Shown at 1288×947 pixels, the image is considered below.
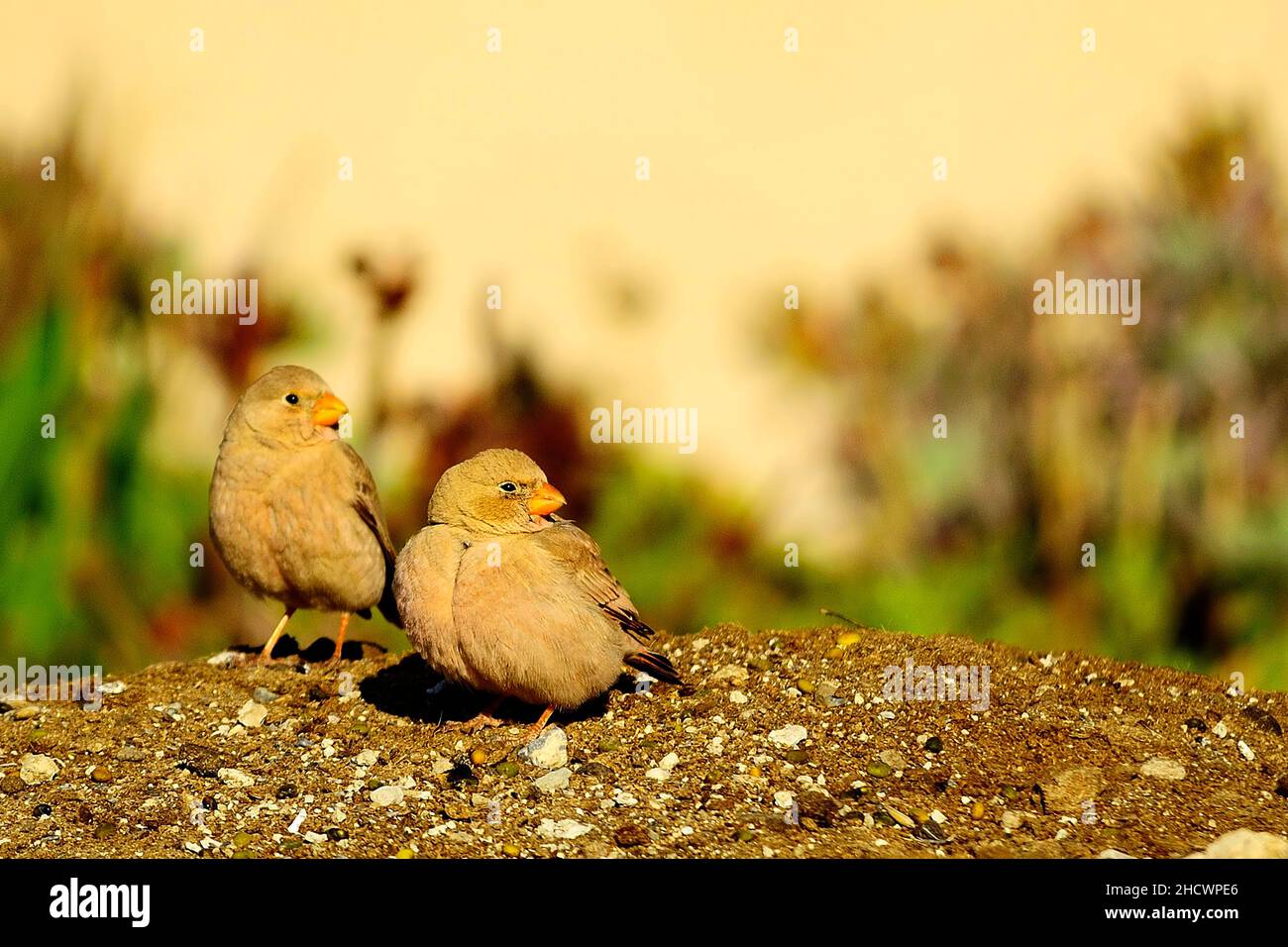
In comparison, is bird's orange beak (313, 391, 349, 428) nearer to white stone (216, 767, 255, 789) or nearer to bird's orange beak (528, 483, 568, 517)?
bird's orange beak (528, 483, 568, 517)

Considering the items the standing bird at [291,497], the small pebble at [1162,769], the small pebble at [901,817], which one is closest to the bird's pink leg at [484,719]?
the standing bird at [291,497]

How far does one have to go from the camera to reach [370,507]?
6.52 metres

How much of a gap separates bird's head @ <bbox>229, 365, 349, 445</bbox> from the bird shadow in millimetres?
1132

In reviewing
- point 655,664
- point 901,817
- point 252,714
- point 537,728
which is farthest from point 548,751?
point 252,714

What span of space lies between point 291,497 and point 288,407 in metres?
0.41

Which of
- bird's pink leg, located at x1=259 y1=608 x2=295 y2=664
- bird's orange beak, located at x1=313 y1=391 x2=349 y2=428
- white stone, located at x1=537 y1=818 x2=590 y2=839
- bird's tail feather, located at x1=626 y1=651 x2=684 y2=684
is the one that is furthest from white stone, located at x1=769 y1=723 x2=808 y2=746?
bird's pink leg, located at x1=259 y1=608 x2=295 y2=664

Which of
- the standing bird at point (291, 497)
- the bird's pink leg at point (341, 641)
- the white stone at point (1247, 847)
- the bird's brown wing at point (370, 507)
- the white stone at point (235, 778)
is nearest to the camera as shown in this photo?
the white stone at point (1247, 847)

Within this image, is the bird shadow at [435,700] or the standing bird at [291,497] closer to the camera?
the bird shadow at [435,700]

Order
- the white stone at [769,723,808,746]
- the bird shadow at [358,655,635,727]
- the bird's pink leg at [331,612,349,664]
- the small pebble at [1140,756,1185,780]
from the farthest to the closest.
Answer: the bird's pink leg at [331,612,349,664] < the bird shadow at [358,655,635,727] < the white stone at [769,723,808,746] < the small pebble at [1140,756,1185,780]

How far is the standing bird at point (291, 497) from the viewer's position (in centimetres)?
636

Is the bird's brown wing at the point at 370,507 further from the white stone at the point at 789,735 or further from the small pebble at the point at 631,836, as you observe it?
the small pebble at the point at 631,836

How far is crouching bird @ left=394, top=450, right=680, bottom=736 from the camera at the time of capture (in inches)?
201

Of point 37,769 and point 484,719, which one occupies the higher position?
point 484,719

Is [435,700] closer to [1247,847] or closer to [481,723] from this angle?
[481,723]
